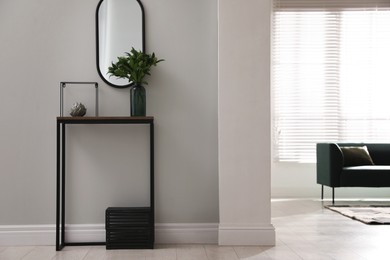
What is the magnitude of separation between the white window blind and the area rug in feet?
4.60

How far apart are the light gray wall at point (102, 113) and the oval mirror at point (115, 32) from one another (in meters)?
0.05

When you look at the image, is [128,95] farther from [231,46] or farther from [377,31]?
[377,31]

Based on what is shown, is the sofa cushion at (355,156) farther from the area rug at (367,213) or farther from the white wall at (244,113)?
the white wall at (244,113)

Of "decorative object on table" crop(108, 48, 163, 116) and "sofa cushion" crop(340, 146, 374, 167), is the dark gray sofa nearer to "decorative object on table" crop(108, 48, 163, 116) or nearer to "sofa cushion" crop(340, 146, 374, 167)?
"sofa cushion" crop(340, 146, 374, 167)

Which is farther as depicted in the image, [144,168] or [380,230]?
[380,230]

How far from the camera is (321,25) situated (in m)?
7.38

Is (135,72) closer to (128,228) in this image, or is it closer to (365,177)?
(128,228)

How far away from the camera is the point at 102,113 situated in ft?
13.0

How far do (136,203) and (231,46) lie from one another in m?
1.26

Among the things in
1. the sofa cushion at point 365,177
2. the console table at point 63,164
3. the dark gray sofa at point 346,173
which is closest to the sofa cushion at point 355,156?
the dark gray sofa at point 346,173

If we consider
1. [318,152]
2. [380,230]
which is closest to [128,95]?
[380,230]

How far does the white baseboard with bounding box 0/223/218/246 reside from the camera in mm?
3885

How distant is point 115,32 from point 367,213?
3094mm

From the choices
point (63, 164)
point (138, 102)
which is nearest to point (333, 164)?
point (138, 102)
